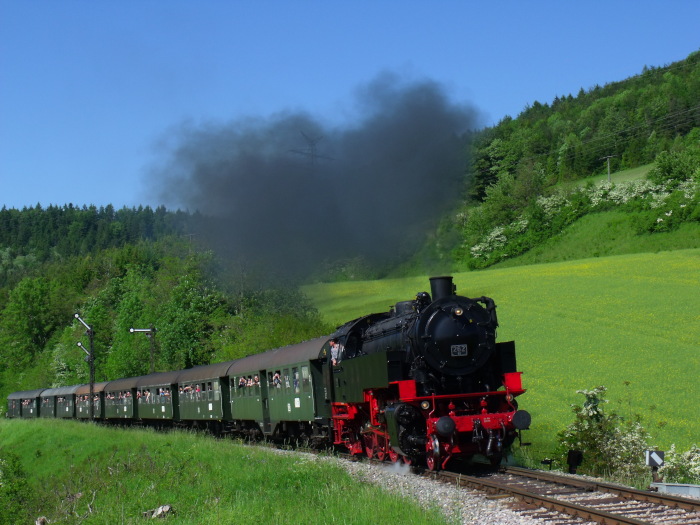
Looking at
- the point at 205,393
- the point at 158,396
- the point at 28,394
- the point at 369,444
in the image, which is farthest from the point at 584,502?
the point at 28,394

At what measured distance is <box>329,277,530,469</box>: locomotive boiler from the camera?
1439cm

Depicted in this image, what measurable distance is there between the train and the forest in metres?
2.80

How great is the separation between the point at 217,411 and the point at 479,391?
49.8 feet

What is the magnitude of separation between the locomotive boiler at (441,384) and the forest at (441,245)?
4.12 meters

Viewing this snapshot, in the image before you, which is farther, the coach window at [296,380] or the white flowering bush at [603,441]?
the coach window at [296,380]

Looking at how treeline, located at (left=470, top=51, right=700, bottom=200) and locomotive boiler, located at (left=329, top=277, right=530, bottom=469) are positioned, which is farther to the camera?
treeline, located at (left=470, top=51, right=700, bottom=200)

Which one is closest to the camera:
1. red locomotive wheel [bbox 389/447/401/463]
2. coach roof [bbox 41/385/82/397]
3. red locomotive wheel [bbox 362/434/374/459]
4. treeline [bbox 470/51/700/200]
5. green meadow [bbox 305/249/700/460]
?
red locomotive wheel [bbox 389/447/401/463]

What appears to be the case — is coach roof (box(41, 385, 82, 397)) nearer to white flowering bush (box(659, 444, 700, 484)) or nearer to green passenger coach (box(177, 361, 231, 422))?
green passenger coach (box(177, 361, 231, 422))

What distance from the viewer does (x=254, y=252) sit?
689 inches

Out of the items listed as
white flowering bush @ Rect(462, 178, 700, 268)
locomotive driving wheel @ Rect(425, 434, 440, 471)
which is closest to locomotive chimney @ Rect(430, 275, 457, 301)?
locomotive driving wheel @ Rect(425, 434, 440, 471)

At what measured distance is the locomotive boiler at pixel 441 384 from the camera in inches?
567

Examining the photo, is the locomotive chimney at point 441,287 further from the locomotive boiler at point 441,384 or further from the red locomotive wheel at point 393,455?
the red locomotive wheel at point 393,455

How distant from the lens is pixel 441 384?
15070mm

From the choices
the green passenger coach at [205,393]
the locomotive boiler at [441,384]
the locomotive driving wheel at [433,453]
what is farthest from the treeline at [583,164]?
the green passenger coach at [205,393]
